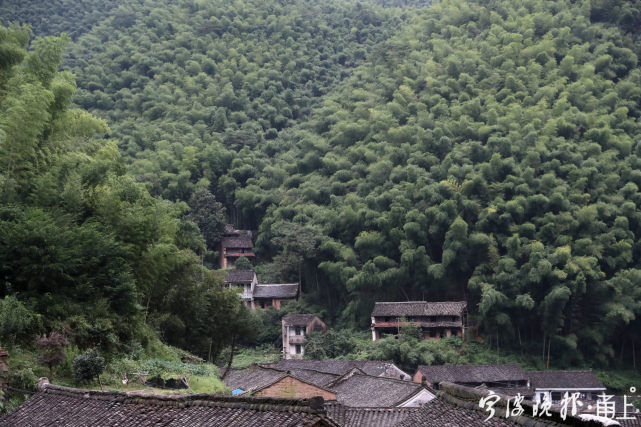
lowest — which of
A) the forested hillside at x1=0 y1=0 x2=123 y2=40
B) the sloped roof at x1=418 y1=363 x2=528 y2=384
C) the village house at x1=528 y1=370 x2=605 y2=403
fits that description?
the village house at x1=528 y1=370 x2=605 y2=403

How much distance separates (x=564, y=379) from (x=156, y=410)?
2467 cm

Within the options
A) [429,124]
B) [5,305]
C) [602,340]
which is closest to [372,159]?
[429,124]

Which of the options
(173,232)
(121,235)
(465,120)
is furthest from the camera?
(465,120)

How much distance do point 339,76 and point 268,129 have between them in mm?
13406

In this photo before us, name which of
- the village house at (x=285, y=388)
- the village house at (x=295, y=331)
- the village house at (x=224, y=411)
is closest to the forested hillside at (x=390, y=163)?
the village house at (x=295, y=331)

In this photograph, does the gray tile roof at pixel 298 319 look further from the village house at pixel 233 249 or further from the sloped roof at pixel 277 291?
the village house at pixel 233 249

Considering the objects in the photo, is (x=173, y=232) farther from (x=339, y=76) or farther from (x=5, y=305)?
(x=339, y=76)

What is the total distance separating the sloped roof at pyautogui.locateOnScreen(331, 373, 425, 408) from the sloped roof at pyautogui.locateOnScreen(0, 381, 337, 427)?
11.2m

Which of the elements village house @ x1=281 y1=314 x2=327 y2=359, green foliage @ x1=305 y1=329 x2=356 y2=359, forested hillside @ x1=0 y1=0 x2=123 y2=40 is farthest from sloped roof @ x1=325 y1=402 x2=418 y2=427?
forested hillside @ x1=0 y1=0 x2=123 y2=40

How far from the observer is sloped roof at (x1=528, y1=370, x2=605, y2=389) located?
88.6 ft

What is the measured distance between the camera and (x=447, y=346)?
31031 millimetres

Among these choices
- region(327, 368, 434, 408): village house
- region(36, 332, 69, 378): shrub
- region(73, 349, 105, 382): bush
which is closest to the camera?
region(73, 349, 105, 382): bush

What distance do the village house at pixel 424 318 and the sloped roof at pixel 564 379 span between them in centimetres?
518

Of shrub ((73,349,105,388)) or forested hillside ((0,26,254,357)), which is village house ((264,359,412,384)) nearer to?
forested hillside ((0,26,254,357))
